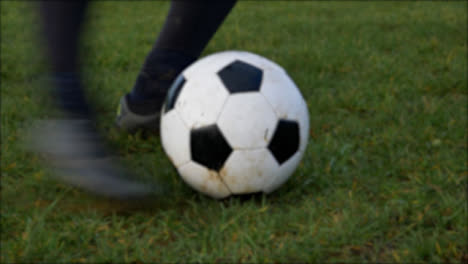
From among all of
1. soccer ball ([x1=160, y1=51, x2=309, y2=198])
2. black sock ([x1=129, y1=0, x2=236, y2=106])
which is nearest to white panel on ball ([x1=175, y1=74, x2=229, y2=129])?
soccer ball ([x1=160, y1=51, x2=309, y2=198])

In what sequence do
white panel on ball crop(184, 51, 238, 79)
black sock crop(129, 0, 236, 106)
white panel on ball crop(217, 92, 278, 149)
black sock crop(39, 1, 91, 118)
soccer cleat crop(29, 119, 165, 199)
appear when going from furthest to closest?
1. black sock crop(129, 0, 236, 106)
2. white panel on ball crop(184, 51, 238, 79)
3. white panel on ball crop(217, 92, 278, 149)
4. soccer cleat crop(29, 119, 165, 199)
5. black sock crop(39, 1, 91, 118)

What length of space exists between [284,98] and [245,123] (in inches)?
8.3

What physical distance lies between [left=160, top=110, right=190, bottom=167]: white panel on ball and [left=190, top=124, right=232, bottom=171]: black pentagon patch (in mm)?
34

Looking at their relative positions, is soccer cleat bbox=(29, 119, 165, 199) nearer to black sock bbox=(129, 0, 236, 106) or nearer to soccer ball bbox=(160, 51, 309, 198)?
soccer ball bbox=(160, 51, 309, 198)

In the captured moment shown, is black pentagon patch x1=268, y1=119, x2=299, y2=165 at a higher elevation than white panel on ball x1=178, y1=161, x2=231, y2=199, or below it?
higher

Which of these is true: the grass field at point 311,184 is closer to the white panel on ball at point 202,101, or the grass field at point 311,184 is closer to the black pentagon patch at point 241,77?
the white panel on ball at point 202,101

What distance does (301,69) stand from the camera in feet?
13.2

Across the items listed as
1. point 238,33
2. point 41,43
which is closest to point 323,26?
point 238,33

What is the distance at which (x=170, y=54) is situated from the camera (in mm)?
2596

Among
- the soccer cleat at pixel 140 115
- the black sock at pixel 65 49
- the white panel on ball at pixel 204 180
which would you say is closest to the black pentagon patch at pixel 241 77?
the white panel on ball at pixel 204 180

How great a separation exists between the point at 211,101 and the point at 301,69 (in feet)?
6.97

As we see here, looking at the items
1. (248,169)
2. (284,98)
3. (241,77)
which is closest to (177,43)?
(241,77)

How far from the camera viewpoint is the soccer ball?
2012mm

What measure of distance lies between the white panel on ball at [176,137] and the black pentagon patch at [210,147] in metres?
0.03
